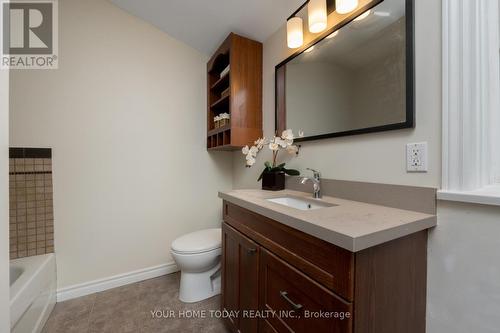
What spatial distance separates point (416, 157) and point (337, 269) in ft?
1.92

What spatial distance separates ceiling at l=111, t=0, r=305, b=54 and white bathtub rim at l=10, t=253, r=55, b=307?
2.08m

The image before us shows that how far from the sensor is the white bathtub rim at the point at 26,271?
44.5 inches

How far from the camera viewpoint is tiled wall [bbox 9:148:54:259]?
149 centimetres

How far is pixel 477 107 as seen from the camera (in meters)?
0.75

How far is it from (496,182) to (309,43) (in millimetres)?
1146

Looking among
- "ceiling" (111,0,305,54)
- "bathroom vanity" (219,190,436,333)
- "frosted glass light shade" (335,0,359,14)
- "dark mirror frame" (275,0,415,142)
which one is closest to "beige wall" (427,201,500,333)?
"bathroom vanity" (219,190,436,333)

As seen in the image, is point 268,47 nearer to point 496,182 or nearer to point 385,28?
point 385,28

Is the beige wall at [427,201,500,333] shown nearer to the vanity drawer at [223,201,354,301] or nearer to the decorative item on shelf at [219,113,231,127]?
the vanity drawer at [223,201,354,301]

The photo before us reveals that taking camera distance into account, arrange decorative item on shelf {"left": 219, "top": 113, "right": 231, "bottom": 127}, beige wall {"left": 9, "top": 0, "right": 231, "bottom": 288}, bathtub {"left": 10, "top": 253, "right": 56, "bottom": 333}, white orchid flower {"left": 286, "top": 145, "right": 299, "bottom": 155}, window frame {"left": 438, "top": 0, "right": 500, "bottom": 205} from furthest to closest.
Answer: decorative item on shelf {"left": 219, "top": 113, "right": 231, "bottom": 127}
beige wall {"left": 9, "top": 0, "right": 231, "bottom": 288}
white orchid flower {"left": 286, "top": 145, "right": 299, "bottom": 155}
bathtub {"left": 10, "top": 253, "right": 56, "bottom": 333}
window frame {"left": 438, "top": 0, "right": 500, "bottom": 205}

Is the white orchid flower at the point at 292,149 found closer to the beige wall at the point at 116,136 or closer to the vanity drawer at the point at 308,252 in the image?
the vanity drawer at the point at 308,252

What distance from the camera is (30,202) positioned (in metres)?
1.55

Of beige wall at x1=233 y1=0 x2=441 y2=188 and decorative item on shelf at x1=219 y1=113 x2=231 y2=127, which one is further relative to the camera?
decorative item on shelf at x1=219 y1=113 x2=231 y2=127

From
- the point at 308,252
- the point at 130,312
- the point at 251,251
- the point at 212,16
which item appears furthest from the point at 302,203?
the point at 212,16

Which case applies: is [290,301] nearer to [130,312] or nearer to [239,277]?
[239,277]
